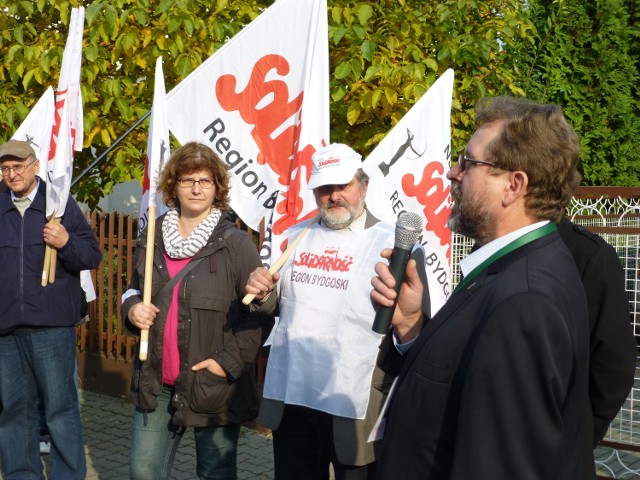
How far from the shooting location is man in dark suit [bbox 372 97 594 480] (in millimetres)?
1736

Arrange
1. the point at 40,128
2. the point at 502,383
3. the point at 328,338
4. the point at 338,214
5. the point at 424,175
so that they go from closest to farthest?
the point at 502,383 < the point at 328,338 < the point at 338,214 < the point at 424,175 < the point at 40,128

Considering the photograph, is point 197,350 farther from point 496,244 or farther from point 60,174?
point 496,244

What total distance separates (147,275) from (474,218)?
2.12 meters

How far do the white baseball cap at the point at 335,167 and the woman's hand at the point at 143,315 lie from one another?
905 millimetres

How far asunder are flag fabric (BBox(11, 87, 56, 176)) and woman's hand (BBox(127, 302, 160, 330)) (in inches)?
76.6

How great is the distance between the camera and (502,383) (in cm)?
174

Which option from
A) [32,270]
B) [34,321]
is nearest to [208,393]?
[34,321]

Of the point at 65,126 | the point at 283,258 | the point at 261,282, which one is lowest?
the point at 261,282

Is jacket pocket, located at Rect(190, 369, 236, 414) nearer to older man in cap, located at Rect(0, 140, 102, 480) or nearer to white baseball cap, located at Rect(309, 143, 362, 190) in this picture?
white baseball cap, located at Rect(309, 143, 362, 190)

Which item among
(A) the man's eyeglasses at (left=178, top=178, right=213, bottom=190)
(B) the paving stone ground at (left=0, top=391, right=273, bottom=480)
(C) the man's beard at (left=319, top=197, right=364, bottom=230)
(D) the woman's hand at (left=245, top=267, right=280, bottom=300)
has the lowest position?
(B) the paving stone ground at (left=0, top=391, right=273, bottom=480)

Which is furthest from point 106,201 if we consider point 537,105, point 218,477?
point 537,105

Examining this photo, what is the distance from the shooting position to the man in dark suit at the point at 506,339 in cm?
174

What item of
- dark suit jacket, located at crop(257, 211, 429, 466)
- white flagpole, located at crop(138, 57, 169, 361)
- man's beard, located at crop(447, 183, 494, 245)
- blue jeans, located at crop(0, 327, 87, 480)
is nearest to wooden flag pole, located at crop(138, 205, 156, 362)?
white flagpole, located at crop(138, 57, 169, 361)

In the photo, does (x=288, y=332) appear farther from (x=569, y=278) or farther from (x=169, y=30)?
(x=169, y=30)
